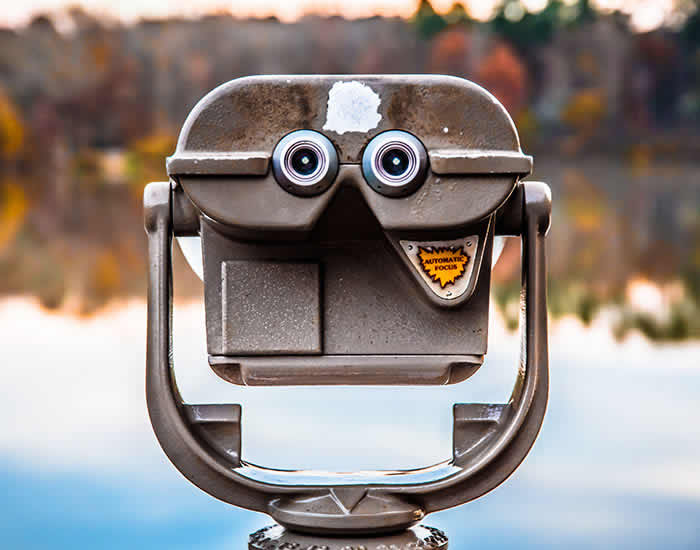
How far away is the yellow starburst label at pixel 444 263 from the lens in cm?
235

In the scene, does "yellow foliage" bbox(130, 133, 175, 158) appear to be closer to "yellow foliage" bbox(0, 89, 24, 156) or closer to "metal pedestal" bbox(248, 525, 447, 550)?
"yellow foliage" bbox(0, 89, 24, 156)

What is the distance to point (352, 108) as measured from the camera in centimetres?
223

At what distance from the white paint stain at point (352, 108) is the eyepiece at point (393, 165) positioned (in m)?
0.04

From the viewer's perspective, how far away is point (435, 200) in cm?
224

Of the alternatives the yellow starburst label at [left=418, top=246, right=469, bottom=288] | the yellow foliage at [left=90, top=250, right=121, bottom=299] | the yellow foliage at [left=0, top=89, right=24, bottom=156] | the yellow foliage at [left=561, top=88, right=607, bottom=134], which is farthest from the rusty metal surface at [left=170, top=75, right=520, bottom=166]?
the yellow foliage at [left=561, top=88, right=607, bottom=134]

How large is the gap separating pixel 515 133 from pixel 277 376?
0.61m

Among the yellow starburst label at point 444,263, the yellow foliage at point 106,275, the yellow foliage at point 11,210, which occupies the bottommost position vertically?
the yellow starburst label at point 444,263

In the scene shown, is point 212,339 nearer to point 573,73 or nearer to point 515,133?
point 515,133

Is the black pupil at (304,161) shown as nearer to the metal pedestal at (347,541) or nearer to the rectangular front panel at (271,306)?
the rectangular front panel at (271,306)

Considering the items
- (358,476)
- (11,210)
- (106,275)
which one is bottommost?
(358,476)

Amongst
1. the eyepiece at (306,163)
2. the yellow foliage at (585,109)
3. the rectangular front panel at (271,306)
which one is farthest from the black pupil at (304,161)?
the yellow foliage at (585,109)

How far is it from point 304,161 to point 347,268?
0.27 metres

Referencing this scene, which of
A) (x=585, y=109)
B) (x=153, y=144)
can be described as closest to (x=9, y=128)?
(x=153, y=144)

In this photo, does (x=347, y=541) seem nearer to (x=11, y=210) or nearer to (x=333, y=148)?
(x=333, y=148)
